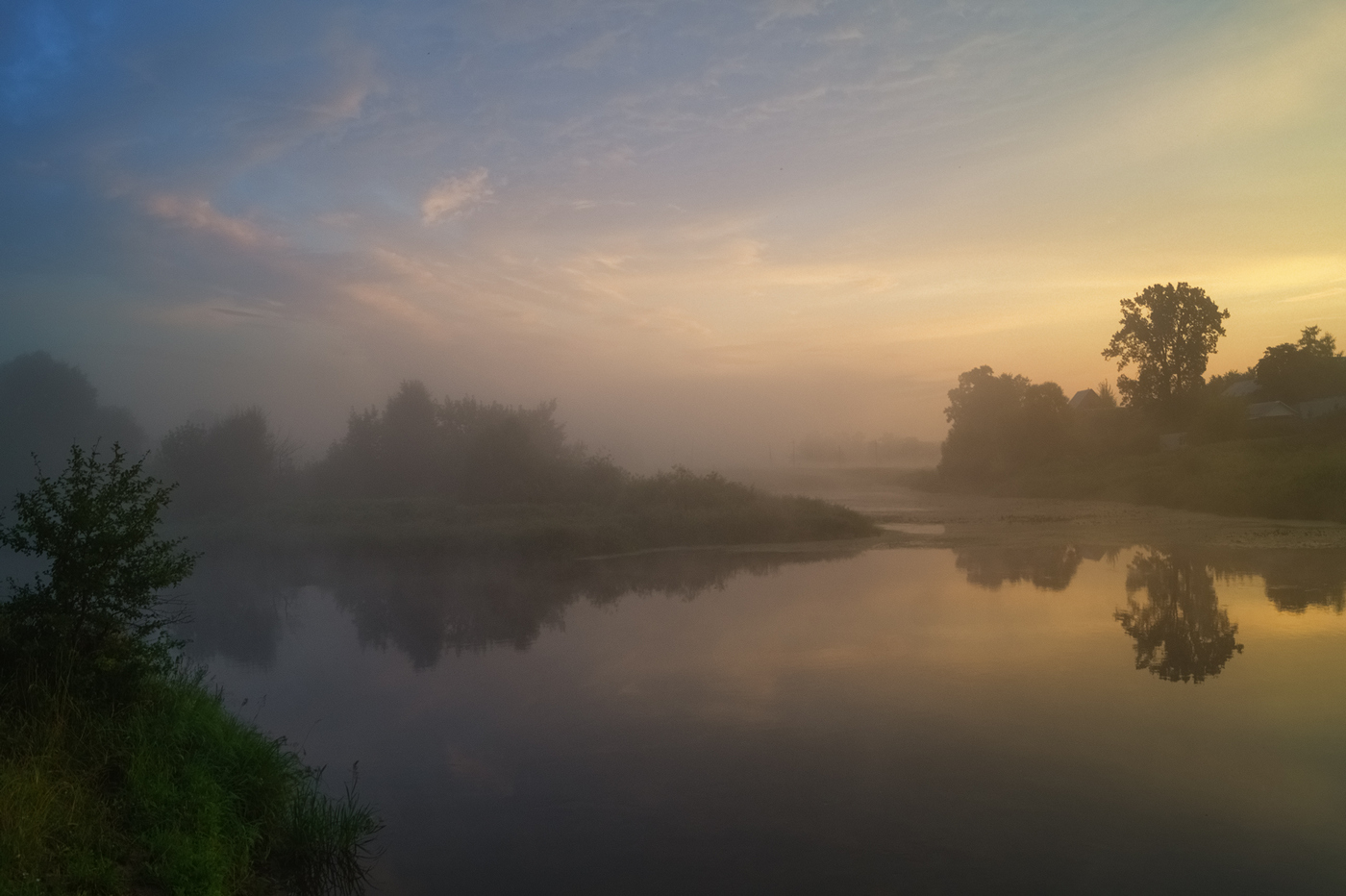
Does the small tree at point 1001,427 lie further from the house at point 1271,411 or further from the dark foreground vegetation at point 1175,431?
the house at point 1271,411

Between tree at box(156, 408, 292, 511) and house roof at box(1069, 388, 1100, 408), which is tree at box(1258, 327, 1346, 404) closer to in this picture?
house roof at box(1069, 388, 1100, 408)

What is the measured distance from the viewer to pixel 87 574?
7562 mm

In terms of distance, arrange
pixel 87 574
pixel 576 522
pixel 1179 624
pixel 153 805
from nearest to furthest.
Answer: pixel 153 805, pixel 87 574, pixel 1179 624, pixel 576 522

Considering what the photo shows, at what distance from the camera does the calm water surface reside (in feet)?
21.9

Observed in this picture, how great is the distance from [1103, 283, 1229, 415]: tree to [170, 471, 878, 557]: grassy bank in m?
33.5

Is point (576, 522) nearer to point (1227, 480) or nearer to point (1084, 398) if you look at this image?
point (1227, 480)

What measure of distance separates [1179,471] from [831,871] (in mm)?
43884

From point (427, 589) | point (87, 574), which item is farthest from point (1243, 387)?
point (87, 574)

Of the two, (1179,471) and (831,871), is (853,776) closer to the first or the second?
(831,871)

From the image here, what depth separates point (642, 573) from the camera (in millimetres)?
22484

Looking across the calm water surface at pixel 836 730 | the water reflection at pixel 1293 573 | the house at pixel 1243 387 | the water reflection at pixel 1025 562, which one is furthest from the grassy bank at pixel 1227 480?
the calm water surface at pixel 836 730

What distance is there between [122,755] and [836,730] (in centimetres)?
696

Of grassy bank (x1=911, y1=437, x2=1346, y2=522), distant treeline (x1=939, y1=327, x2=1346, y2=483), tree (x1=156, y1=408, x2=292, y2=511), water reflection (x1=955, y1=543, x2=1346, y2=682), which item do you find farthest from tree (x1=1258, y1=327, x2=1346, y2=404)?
tree (x1=156, y1=408, x2=292, y2=511)

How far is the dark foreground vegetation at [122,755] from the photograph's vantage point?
225 inches
